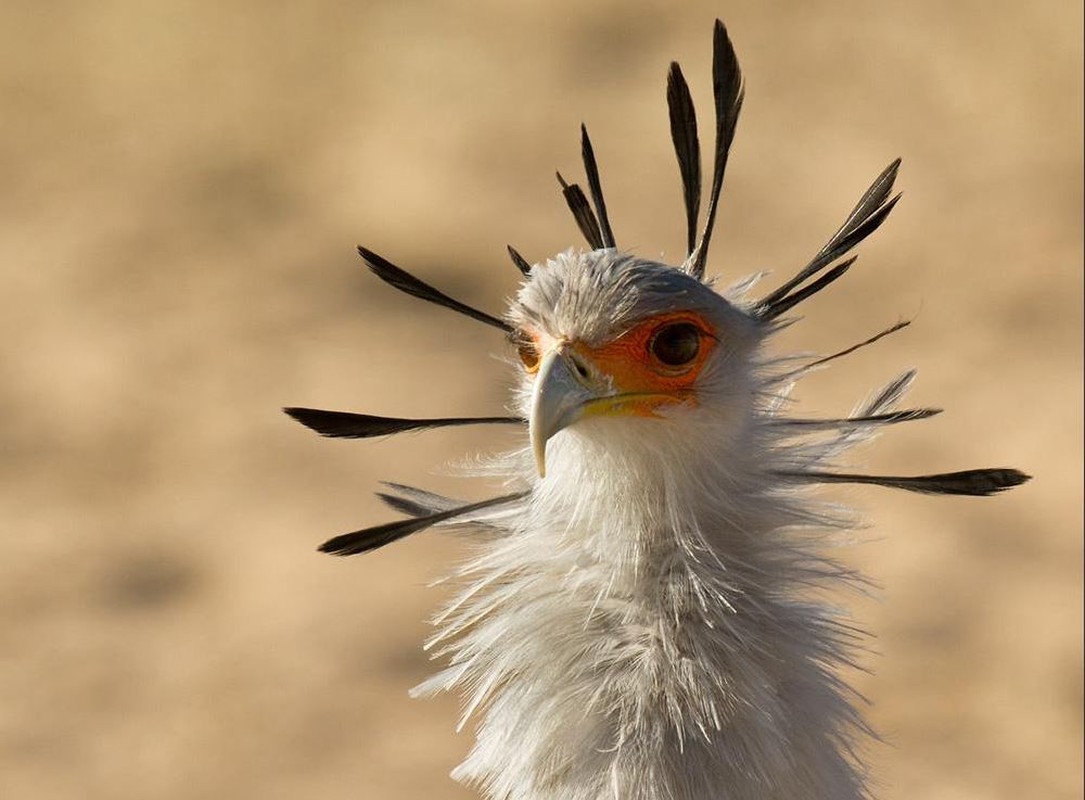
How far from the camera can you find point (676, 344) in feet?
5.96

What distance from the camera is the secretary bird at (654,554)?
5.70ft

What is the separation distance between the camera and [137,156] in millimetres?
5969

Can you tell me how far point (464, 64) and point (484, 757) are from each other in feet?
15.6

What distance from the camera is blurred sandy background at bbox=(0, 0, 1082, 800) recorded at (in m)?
4.06

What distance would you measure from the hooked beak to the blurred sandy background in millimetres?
2144

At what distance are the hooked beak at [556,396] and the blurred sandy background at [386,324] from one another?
2144 mm

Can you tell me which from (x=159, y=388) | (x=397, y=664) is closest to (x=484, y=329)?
(x=159, y=388)

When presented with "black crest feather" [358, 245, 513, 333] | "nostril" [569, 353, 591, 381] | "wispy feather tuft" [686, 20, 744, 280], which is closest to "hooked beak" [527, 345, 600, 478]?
"nostril" [569, 353, 591, 381]

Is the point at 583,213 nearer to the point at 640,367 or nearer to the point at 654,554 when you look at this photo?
the point at 640,367

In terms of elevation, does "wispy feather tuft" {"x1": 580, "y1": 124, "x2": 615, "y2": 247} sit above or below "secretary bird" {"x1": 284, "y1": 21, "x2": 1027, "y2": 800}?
above

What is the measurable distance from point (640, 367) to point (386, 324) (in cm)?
350

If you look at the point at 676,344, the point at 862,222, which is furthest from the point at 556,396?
the point at 862,222

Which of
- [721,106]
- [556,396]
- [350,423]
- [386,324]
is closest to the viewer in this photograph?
[556,396]

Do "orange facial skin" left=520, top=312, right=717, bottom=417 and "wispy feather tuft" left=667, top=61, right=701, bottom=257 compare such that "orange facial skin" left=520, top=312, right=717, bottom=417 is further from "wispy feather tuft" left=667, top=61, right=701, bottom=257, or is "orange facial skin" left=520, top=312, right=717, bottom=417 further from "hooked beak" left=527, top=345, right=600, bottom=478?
"wispy feather tuft" left=667, top=61, right=701, bottom=257
